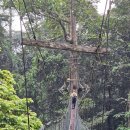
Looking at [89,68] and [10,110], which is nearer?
[10,110]

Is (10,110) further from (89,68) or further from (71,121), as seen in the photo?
(89,68)

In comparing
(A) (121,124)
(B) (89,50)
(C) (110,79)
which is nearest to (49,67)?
(C) (110,79)

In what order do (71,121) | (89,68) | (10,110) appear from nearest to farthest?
(10,110) < (71,121) < (89,68)

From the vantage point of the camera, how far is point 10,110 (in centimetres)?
587

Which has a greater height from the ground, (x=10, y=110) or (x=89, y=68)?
(x=10, y=110)

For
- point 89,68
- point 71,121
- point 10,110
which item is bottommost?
point 89,68

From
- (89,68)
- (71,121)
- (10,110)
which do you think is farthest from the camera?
(89,68)

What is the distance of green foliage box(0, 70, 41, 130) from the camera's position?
5.72 meters

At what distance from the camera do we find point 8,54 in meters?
15.1

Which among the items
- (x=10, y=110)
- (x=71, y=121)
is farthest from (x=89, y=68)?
(x=10, y=110)

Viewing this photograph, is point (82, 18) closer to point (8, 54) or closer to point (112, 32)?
point (112, 32)

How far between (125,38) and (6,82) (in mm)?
7788

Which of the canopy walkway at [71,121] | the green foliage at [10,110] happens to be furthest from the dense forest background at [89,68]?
the canopy walkway at [71,121]

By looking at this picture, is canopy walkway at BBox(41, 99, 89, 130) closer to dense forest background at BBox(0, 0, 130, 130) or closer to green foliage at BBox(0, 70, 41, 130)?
green foliage at BBox(0, 70, 41, 130)
